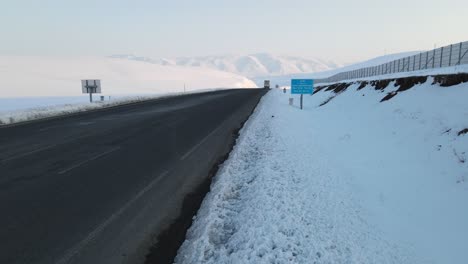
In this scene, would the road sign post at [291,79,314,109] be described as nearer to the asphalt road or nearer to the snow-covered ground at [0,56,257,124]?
the snow-covered ground at [0,56,257,124]

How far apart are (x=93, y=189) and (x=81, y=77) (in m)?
94.4

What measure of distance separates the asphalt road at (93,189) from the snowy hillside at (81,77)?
5536 cm

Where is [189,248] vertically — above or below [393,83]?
below

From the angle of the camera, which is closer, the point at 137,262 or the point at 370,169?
the point at 137,262

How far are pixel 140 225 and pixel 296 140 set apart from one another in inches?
365

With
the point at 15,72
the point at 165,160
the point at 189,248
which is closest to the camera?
the point at 189,248

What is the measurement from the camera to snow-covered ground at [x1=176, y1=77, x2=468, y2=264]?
498 cm

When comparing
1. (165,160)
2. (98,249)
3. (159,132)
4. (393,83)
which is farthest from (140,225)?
(393,83)

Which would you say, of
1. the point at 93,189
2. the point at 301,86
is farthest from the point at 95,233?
the point at 301,86

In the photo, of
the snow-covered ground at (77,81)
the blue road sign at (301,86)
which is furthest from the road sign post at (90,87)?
the blue road sign at (301,86)

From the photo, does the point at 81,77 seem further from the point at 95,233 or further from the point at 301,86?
the point at 95,233

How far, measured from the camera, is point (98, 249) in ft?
15.4

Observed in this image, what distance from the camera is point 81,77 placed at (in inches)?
3666

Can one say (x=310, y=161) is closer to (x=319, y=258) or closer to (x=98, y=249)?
(x=319, y=258)
